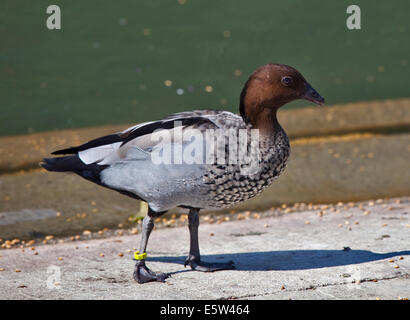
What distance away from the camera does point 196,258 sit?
4297 millimetres

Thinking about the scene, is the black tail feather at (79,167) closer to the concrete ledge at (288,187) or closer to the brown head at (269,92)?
the brown head at (269,92)

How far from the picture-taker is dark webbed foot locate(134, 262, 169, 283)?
4074 mm

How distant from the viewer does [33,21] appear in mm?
10633

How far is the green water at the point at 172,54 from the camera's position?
27.3ft

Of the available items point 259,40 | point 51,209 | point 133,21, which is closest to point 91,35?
point 133,21

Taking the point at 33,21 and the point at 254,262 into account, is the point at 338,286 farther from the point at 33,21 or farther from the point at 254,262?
the point at 33,21

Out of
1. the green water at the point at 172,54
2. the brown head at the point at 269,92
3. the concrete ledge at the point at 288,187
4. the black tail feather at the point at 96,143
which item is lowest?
the concrete ledge at the point at 288,187

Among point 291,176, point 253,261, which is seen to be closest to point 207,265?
point 253,261

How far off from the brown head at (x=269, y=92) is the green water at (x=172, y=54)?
3.97 meters

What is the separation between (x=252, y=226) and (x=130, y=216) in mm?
1011

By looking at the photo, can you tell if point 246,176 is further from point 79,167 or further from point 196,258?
point 79,167

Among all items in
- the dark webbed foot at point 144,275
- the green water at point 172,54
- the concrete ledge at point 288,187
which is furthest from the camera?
the green water at point 172,54

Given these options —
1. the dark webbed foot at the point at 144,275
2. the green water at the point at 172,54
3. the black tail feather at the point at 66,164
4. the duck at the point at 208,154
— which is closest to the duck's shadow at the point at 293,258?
the dark webbed foot at the point at 144,275

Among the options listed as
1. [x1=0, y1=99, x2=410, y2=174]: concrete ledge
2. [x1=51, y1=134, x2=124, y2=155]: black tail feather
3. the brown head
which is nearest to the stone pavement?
[x1=51, y1=134, x2=124, y2=155]: black tail feather
